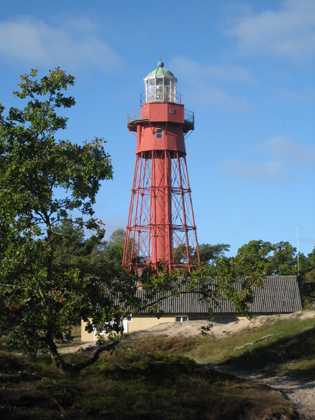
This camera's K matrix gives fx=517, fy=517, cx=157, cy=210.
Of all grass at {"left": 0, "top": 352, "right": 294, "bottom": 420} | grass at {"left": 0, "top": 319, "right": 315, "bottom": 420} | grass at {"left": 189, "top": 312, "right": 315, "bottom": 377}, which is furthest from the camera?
grass at {"left": 189, "top": 312, "right": 315, "bottom": 377}

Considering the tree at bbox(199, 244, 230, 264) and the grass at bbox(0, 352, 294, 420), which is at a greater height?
the tree at bbox(199, 244, 230, 264)

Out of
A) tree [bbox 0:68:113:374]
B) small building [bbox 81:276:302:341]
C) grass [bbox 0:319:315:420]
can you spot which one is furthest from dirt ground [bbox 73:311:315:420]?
tree [bbox 0:68:113:374]

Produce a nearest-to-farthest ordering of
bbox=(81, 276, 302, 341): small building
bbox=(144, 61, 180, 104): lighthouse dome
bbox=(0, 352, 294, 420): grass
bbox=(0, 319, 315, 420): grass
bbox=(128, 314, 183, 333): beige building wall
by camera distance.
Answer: bbox=(0, 352, 294, 420): grass, bbox=(0, 319, 315, 420): grass, bbox=(128, 314, 183, 333): beige building wall, bbox=(81, 276, 302, 341): small building, bbox=(144, 61, 180, 104): lighthouse dome

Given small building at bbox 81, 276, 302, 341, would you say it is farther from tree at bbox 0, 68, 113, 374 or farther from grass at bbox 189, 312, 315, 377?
tree at bbox 0, 68, 113, 374

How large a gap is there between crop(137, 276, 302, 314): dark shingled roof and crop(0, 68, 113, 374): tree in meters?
23.2

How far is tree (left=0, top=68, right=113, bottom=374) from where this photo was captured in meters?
15.2

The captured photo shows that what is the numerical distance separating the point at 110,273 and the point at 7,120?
5.75m

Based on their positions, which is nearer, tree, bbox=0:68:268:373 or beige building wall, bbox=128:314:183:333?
tree, bbox=0:68:268:373

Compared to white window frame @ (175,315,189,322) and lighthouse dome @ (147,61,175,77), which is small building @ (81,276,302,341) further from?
lighthouse dome @ (147,61,175,77)

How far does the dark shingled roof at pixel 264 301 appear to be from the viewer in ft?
131

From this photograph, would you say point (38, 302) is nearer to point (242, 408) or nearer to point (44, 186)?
point (44, 186)

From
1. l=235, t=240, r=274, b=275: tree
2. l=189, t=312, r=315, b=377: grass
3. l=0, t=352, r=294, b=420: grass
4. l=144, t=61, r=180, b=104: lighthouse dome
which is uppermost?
l=144, t=61, r=180, b=104: lighthouse dome

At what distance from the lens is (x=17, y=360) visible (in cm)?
1975

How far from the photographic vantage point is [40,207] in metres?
16.0
